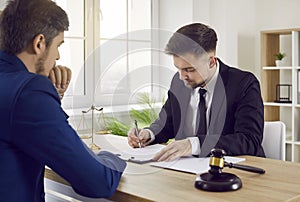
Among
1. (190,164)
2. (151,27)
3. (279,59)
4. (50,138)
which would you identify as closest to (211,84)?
(190,164)

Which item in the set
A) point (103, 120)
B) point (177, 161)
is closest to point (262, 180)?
point (177, 161)

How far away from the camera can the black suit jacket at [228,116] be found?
6.41 ft

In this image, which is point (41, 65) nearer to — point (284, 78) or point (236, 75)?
point (236, 75)

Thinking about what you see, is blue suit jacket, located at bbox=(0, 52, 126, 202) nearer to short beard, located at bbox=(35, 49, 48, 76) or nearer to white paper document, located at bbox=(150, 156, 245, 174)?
short beard, located at bbox=(35, 49, 48, 76)

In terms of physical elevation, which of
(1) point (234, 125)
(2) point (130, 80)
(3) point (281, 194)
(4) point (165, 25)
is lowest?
(3) point (281, 194)

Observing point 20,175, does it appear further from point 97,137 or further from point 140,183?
point 97,137

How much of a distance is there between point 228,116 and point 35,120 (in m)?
1.22

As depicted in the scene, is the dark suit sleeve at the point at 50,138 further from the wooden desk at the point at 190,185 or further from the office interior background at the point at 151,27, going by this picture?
the office interior background at the point at 151,27

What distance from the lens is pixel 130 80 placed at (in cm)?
193

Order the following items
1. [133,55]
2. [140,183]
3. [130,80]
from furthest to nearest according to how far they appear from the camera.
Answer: [133,55] → [130,80] → [140,183]

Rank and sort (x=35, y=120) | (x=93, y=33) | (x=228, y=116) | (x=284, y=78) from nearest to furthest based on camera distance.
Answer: (x=35, y=120) → (x=228, y=116) → (x=93, y=33) → (x=284, y=78)

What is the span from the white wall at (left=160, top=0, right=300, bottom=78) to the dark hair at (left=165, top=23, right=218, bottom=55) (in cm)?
190

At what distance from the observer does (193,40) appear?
2146 millimetres

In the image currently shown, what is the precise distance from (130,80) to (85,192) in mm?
729
